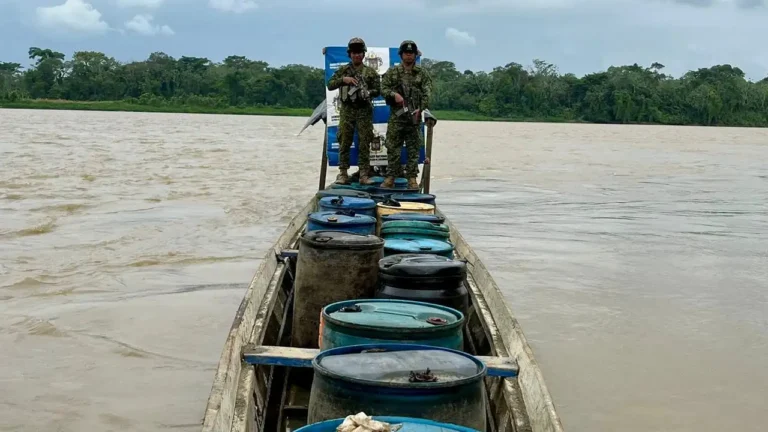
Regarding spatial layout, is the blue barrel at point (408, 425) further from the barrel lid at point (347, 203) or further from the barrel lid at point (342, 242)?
the barrel lid at point (347, 203)

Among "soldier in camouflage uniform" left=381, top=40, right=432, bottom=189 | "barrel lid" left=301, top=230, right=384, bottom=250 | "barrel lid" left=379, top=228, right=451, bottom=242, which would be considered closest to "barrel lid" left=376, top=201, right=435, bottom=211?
"barrel lid" left=379, top=228, right=451, bottom=242

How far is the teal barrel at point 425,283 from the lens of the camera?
425cm

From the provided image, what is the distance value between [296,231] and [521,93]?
79.6m

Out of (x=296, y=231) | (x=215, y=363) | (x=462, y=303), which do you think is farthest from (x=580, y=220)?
(x=462, y=303)

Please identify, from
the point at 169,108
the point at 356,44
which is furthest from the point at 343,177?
the point at 169,108

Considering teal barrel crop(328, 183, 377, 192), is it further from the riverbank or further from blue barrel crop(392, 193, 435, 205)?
the riverbank

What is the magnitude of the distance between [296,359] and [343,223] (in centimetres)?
189

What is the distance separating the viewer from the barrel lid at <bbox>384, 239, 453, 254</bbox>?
17.1 ft

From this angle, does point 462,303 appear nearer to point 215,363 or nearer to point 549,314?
point 215,363

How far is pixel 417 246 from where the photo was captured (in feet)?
17.5

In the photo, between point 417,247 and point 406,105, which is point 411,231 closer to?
point 417,247

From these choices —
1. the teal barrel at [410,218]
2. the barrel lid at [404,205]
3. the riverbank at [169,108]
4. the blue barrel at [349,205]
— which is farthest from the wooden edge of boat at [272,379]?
the riverbank at [169,108]

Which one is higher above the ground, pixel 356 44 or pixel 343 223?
pixel 356 44

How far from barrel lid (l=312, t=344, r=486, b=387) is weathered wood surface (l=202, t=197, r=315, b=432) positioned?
49cm
